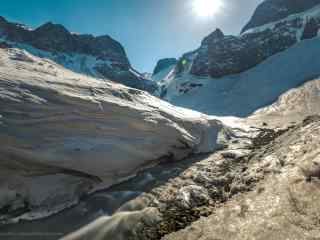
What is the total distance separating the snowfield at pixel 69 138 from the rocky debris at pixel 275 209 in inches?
175

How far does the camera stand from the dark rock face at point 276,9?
292 ft

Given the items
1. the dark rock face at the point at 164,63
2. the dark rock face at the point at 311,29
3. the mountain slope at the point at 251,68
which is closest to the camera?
the mountain slope at the point at 251,68

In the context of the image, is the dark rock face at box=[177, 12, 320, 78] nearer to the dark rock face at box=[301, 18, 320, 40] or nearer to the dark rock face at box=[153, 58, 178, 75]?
the dark rock face at box=[301, 18, 320, 40]

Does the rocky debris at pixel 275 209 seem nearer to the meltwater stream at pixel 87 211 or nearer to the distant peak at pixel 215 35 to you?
the meltwater stream at pixel 87 211

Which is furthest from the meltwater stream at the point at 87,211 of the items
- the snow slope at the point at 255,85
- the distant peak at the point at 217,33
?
the distant peak at the point at 217,33

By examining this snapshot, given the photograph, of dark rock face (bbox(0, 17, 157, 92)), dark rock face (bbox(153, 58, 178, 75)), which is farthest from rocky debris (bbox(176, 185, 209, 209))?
dark rock face (bbox(153, 58, 178, 75))

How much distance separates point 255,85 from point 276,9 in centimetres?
5422

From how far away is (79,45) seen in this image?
4646 inches

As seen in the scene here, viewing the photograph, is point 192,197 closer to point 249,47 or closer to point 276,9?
point 249,47

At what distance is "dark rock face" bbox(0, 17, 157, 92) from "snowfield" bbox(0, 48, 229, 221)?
80194mm

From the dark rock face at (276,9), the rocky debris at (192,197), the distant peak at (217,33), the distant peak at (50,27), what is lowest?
the rocky debris at (192,197)

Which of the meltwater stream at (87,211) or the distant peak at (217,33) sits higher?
the distant peak at (217,33)

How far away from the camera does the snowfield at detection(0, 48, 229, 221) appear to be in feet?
29.5

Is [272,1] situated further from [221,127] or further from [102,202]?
[102,202]
